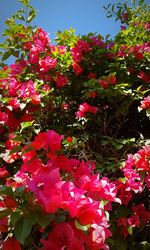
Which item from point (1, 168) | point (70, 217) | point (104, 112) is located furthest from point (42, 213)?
point (104, 112)

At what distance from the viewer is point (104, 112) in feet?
9.29

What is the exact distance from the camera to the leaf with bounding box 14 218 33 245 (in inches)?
36.3

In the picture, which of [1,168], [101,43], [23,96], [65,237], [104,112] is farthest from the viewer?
[101,43]

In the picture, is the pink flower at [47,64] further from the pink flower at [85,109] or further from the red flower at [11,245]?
the red flower at [11,245]

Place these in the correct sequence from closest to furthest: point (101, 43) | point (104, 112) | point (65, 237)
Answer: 1. point (65, 237)
2. point (104, 112)
3. point (101, 43)

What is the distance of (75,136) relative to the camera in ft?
8.82

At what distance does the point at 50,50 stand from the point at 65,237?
7.71 ft

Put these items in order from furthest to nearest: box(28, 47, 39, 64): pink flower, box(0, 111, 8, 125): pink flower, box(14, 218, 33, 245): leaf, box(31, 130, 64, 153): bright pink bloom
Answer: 1. box(28, 47, 39, 64): pink flower
2. box(0, 111, 8, 125): pink flower
3. box(31, 130, 64, 153): bright pink bloom
4. box(14, 218, 33, 245): leaf

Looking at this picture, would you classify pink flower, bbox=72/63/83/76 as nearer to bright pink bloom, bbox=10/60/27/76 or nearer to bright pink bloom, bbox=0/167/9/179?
bright pink bloom, bbox=10/60/27/76

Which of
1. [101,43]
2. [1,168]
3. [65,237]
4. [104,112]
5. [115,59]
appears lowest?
[65,237]

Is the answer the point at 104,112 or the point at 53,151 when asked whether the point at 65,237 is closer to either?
the point at 53,151

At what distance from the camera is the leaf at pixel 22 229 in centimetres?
92

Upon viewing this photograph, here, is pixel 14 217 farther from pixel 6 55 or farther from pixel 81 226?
pixel 6 55

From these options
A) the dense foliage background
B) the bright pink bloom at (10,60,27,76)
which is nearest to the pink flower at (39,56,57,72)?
the dense foliage background
